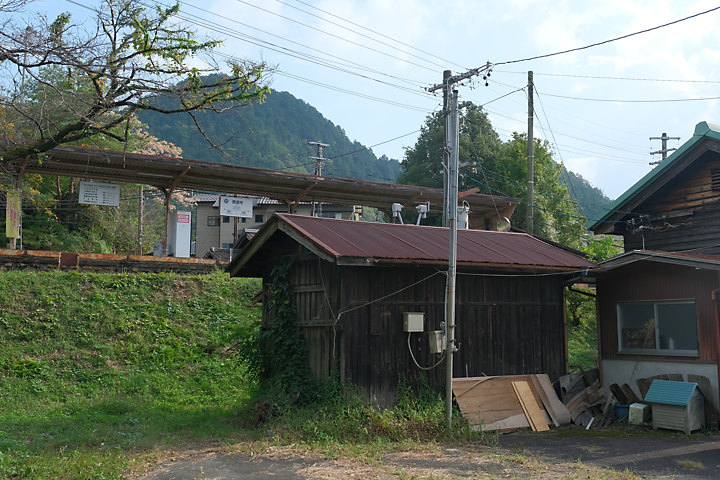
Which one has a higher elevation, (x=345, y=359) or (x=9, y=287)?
(x=9, y=287)

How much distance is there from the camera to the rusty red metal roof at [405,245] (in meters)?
10.1

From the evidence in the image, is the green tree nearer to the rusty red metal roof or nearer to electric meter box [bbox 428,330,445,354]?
the rusty red metal roof

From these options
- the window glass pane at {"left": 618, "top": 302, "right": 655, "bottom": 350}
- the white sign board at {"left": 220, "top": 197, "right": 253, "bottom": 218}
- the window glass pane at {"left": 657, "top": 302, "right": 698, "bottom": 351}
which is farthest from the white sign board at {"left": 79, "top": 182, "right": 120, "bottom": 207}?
the window glass pane at {"left": 657, "top": 302, "right": 698, "bottom": 351}

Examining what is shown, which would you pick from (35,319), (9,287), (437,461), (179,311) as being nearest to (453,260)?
(437,461)

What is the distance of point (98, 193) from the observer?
21.3 meters

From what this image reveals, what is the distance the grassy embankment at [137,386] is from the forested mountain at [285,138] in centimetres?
5109

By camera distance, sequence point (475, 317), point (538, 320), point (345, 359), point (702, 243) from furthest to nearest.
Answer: point (702, 243) < point (538, 320) < point (475, 317) < point (345, 359)

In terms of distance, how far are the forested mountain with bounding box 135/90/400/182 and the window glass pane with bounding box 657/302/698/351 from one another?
185ft

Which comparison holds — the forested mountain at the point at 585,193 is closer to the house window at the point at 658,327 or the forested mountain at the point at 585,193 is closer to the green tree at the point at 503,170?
the green tree at the point at 503,170

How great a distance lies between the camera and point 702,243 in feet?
46.4

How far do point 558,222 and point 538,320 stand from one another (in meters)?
22.6

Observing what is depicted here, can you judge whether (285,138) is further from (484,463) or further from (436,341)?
(484,463)

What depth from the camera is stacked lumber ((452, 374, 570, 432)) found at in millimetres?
10859

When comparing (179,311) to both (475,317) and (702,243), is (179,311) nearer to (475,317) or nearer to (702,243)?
(475,317)
